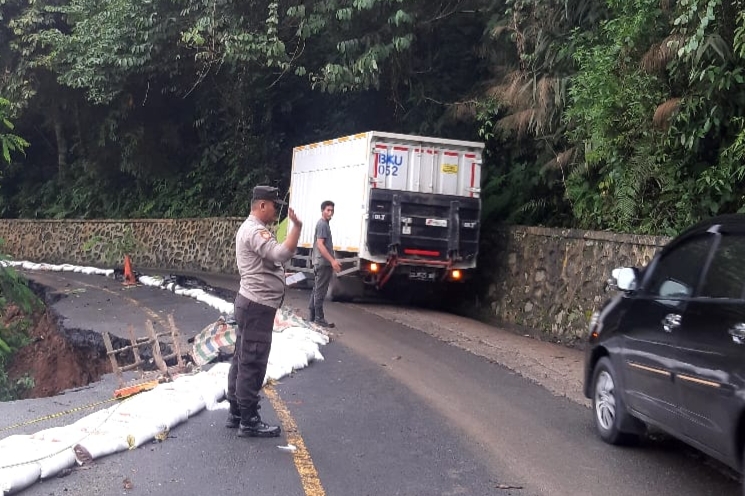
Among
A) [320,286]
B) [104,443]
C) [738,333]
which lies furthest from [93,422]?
[320,286]

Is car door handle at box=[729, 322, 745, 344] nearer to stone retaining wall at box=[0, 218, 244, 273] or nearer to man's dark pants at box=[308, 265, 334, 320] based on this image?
man's dark pants at box=[308, 265, 334, 320]

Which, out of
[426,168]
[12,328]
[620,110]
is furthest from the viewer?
[12,328]

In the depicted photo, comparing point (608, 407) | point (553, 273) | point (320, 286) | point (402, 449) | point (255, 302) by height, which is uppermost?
point (255, 302)

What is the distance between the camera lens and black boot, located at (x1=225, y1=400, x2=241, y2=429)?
7.15 m

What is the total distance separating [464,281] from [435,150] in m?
2.86

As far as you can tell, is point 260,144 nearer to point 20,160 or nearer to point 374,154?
point 374,154

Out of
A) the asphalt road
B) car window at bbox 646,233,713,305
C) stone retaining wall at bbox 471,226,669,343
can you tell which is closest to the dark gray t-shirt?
the asphalt road

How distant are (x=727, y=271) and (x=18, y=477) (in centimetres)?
462

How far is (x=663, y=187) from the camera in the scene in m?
12.4

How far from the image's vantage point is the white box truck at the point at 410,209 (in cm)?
1647

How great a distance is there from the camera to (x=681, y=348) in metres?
5.85

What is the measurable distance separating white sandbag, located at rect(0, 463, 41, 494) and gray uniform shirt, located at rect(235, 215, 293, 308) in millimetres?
1906

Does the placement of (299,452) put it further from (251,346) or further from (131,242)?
(131,242)

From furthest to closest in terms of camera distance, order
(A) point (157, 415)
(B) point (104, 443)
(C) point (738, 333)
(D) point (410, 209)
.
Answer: (D) point (410, 209)
(A) point (157, 415)
(B) point (104, 443)
(C) point (738, 333)
